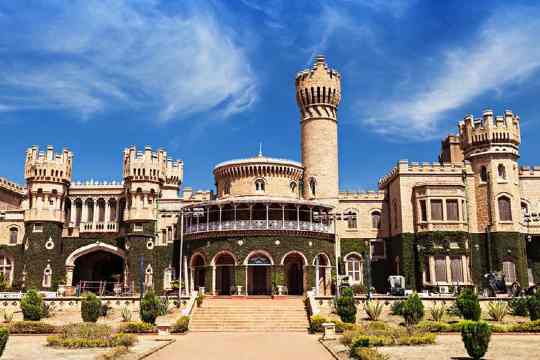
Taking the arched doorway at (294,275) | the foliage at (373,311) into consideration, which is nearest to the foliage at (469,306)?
the foliage at (373,311)

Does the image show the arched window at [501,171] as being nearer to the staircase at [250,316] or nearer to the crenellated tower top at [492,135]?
the crenellated tower top at [492,135]

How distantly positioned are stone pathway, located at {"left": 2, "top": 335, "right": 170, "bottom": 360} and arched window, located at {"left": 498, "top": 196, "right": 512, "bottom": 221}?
33.4 metres

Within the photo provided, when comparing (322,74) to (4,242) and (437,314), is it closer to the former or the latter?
(437,314)

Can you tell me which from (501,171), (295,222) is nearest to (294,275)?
(295,222)

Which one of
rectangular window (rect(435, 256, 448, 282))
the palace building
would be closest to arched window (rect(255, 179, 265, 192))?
the palace building

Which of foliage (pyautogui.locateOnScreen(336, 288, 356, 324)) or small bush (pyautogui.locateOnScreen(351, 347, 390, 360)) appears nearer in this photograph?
small bush (pyautogui.locateOnScreen(351, 347, 390, 360))

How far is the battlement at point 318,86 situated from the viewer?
56938 mm

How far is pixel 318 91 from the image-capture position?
56844 mm

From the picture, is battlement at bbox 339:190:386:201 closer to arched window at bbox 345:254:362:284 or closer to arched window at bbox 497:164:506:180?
arched window at bbox 345:254:362:284

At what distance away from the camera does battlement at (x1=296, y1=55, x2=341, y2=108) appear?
56938 mm

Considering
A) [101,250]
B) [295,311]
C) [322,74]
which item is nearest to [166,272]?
[101,250]

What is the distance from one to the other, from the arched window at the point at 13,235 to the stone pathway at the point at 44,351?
90.3 feet

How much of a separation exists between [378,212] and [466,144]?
10.4 metres

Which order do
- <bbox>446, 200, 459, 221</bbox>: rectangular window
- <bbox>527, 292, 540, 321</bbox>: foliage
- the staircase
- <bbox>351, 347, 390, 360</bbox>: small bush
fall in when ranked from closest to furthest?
<bbox>351, 347, 390, 360</bbox>: small bush
<bbox>527, 292, 540, 321</bbox>: foliage
the staircase
<bbox>446, 200, 459, 221</bbox>: rectangular window
